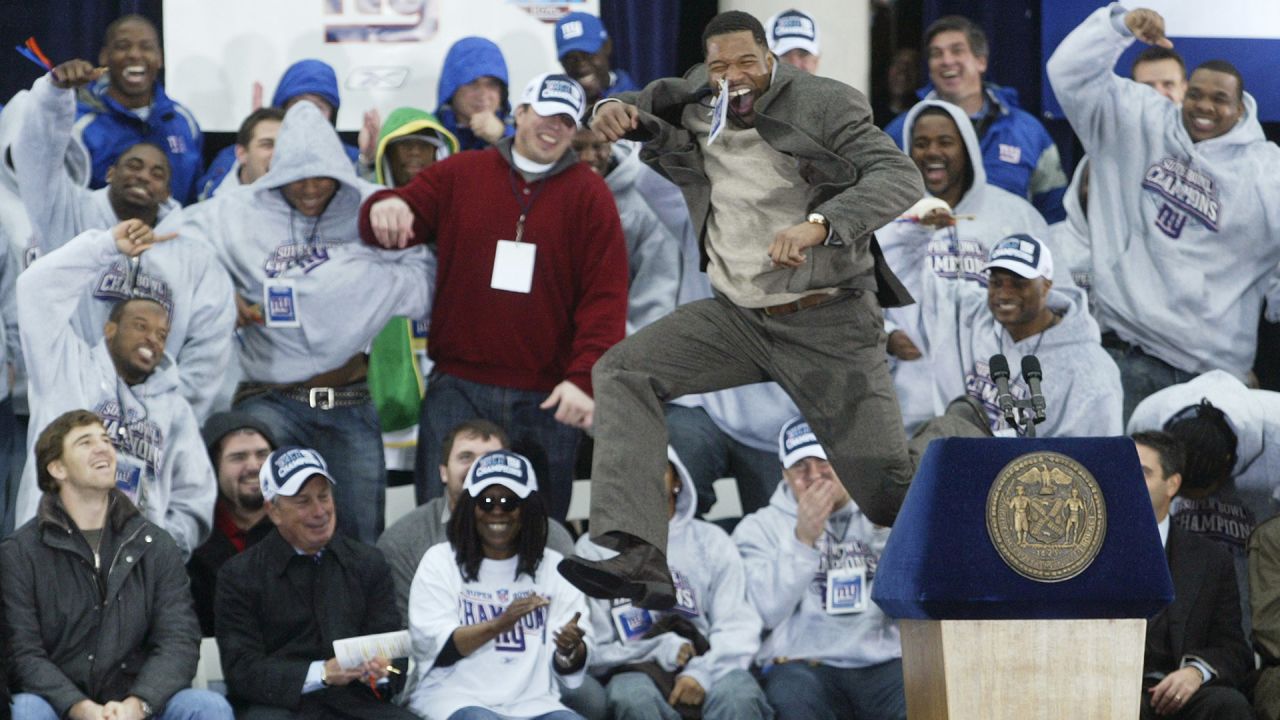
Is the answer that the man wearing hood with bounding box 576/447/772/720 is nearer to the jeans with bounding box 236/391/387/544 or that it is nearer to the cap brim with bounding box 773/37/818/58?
the jeans with bounding box 236/391/387/544

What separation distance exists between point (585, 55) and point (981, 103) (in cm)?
152

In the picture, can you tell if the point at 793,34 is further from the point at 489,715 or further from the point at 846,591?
the point at 489,715

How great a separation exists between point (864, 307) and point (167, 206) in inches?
122

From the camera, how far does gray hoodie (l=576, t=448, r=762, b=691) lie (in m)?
5.69

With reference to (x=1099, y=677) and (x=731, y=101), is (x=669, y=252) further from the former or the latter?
(x=1099, y=677)

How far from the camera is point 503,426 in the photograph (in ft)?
19.6

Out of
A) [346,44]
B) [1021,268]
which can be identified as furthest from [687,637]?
[346,44]

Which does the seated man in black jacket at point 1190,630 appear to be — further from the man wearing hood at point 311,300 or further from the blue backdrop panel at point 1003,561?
the man wearing hood at point 311,300

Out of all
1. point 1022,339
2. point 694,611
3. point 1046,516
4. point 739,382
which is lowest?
point 694,611

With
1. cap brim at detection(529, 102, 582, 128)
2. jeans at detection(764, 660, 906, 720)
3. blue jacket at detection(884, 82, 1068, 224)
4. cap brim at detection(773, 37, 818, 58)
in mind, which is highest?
cap brim at detection(773, 37, 818, 58)

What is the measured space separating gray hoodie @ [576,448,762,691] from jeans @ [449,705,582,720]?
0.37m

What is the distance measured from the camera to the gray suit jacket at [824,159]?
12.5 feet

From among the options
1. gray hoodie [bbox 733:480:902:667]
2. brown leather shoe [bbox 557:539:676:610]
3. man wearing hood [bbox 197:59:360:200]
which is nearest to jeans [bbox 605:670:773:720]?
gray hoodie [bbox 733:480:902:667]

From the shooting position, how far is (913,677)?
379cm
